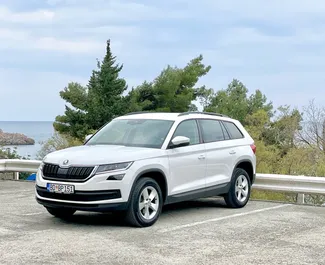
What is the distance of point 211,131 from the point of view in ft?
31.9

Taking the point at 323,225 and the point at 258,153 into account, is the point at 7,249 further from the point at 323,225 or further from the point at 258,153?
the point at 258,153

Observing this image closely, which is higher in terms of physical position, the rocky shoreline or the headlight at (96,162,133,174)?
the headlight at (96,162,133,174)

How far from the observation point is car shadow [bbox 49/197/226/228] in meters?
8.33

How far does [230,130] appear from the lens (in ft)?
33.7

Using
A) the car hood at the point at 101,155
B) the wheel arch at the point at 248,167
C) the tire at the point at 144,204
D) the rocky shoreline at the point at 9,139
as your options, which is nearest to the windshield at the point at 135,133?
the car hood at the point at 101,155

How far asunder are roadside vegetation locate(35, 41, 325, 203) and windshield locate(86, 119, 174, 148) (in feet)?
104

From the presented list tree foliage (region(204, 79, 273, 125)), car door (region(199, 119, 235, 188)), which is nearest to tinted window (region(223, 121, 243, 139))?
car door (region(199, 119, 235, 188))

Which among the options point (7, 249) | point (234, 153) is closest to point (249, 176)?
point (234, 153)

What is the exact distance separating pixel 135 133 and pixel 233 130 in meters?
2.36

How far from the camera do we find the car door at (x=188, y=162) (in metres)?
8.53

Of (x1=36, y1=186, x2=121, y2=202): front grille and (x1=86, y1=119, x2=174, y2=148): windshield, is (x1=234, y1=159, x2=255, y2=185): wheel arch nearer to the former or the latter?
(x1=86, y1=119, x2=174, y2=148): windshield

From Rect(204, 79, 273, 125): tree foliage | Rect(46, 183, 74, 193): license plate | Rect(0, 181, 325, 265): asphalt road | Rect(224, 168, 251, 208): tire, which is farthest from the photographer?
Rect(204, 79, 273, 125): tree foliage

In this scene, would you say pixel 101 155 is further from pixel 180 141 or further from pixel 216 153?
pixel 216 153

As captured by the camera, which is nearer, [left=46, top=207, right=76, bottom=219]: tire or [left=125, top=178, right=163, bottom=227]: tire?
[left=125, top=178, right=163, bottom=227]: tire
